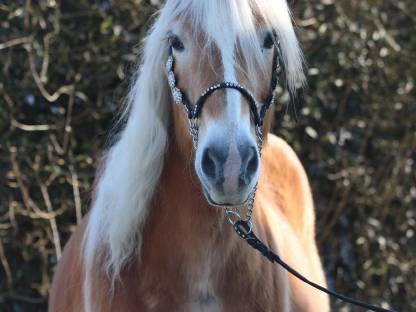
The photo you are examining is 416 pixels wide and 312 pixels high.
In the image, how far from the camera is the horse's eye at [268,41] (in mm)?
2685

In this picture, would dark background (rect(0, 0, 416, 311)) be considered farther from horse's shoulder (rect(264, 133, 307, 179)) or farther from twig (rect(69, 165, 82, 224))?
horse's shoulder (rect(264, 133, 307, 179))

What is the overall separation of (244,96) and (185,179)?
16.4 inches

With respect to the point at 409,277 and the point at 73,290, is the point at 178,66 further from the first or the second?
the point at 409,277

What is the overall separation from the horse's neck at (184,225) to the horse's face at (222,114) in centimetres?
11

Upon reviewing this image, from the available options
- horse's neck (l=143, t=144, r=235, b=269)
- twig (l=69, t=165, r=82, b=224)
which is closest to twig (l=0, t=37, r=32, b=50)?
twig (l=69, t=165, r=82, b=224)

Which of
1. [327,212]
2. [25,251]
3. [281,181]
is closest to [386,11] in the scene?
[327,212]

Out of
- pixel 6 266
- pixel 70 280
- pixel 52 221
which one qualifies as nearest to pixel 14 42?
pixel 52 221

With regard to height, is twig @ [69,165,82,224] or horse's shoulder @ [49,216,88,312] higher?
horse's shoulder @ [49,216,88,312]

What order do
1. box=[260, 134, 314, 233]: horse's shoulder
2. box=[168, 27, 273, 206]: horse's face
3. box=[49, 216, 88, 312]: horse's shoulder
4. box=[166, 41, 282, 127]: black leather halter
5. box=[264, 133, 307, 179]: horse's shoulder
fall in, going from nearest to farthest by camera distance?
box=[168, 27, 273, 206]: horse's face < box=[166, 41, 282, 127]: black leather halter < box=[49, 216, 88, 312]: horse's shoulder < box=[260, 134, 314, 233]: horse's shoulder < box=[264, 133, 307, 179]: horse's shoulder

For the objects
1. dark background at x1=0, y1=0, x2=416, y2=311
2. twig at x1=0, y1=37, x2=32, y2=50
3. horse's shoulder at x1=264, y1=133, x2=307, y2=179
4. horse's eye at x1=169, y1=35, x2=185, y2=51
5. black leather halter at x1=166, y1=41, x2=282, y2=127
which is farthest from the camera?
dark background at x1=0, y1=0, x2=416, y2=311

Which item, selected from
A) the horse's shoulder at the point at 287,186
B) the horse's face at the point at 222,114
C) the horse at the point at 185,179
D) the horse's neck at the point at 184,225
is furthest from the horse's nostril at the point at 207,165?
the horse's shoulder at the point at 287,186

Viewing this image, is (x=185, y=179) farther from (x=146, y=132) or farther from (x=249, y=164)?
(x=249, y=164)

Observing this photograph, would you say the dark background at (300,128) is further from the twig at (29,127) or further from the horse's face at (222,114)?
the horse's face at (222,114)

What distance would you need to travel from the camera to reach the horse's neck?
108 inches
